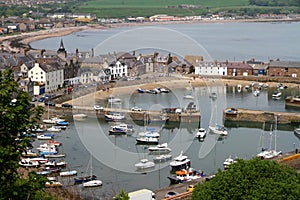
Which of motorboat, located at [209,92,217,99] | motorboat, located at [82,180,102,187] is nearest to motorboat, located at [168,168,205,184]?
motorboat, located at [82,180,102,187]

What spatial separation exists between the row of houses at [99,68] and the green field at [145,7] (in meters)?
32.4

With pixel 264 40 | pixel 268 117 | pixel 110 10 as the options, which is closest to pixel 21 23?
pixel 264 40

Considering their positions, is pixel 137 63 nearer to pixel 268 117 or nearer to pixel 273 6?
pixel 268 117

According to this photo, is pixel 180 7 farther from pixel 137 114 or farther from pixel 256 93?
pixel 137 114

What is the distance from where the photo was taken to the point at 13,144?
109 inches

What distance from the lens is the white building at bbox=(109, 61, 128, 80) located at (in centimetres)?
1486

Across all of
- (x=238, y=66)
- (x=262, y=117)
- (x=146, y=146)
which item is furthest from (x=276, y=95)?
(x=146, y=146)

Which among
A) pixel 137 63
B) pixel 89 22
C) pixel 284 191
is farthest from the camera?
pixel 89 22

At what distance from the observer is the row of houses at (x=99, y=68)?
41.4ft

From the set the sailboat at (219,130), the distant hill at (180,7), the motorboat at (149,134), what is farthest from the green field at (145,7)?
the motorboat at (149,134)

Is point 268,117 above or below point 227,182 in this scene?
below

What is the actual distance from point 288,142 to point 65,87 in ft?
20.1

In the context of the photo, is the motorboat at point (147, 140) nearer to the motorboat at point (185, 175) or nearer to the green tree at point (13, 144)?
the motorboat at point (185, 175)

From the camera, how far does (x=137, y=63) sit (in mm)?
15844
